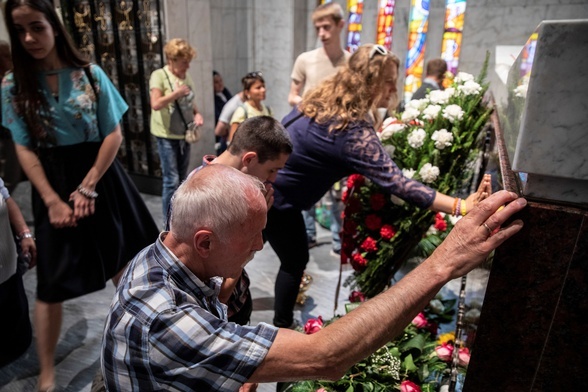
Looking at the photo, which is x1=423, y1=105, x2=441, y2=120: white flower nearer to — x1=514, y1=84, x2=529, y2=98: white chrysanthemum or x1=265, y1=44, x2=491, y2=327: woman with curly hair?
x1=265, y1=44, x2=491, y2=327: woman with curly hair

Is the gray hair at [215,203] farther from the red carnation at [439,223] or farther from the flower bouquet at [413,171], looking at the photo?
the red carnation at [439,223]

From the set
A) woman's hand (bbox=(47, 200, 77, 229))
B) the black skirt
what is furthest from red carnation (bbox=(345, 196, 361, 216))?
woman's hand (bbox=(47, 200, 77, 229))

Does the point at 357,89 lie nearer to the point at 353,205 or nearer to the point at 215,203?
the point at 353,205

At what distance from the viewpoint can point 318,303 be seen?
11.1 feet

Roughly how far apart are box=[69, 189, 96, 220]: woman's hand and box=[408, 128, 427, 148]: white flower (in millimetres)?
1636

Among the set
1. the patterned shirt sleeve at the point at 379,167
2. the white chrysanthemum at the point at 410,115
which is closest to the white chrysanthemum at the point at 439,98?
the white chrysanthemum at the point at 410,115

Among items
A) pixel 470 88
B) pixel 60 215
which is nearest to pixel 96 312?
pixel 60 215

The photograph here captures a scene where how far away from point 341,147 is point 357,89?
29 centimetres

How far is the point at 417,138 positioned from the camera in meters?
2.21

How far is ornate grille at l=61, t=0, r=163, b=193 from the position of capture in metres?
5.10

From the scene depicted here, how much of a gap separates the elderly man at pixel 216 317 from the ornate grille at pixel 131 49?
179 inches

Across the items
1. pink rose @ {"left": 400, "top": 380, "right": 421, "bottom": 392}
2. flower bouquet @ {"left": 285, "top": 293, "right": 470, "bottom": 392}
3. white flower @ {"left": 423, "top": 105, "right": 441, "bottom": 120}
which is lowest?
flower bouquet @ {"left": 285, "top": 293, "right": 470, "bottom": 392}

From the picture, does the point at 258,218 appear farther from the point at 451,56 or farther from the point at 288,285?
the point at 451,56

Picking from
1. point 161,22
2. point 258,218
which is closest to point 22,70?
point 258,218
